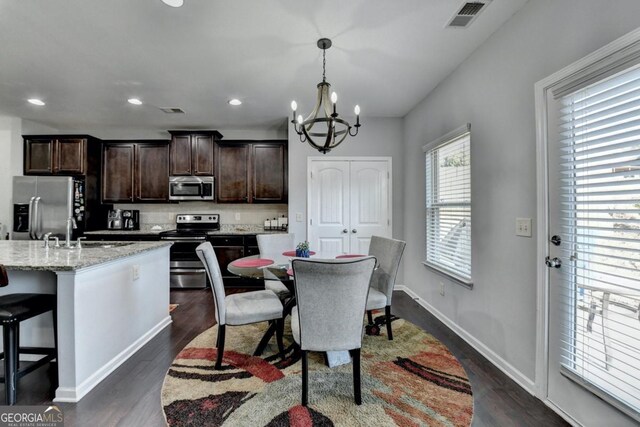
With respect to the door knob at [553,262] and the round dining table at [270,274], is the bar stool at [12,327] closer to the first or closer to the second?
the round dining table at [270,274]

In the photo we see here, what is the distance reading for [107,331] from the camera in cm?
223

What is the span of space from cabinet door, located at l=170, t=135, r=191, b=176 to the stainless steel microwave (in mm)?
103

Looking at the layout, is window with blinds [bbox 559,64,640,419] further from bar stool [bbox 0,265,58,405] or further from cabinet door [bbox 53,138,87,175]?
cabinet door [bbox 53,138,87,175]

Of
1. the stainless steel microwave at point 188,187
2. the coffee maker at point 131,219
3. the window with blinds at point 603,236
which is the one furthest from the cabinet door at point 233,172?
the window with blinds at point 603,236

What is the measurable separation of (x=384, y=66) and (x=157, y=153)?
3880 mm

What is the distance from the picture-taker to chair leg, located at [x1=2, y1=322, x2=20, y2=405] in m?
1.78

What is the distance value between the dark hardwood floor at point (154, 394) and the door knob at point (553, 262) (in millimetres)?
881

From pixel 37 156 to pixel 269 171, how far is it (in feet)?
11.7

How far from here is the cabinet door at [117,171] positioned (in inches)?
193

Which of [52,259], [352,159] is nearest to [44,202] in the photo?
[52,259]

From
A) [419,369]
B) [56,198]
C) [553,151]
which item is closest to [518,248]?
[553,151]

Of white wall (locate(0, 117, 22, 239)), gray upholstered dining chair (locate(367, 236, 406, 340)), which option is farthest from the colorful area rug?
white wall (locate(0, 117, 22, 239))

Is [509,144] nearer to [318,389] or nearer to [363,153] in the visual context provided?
[318,389]

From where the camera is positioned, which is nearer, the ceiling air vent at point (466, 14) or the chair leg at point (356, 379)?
the chair leg at point (356, 379)
